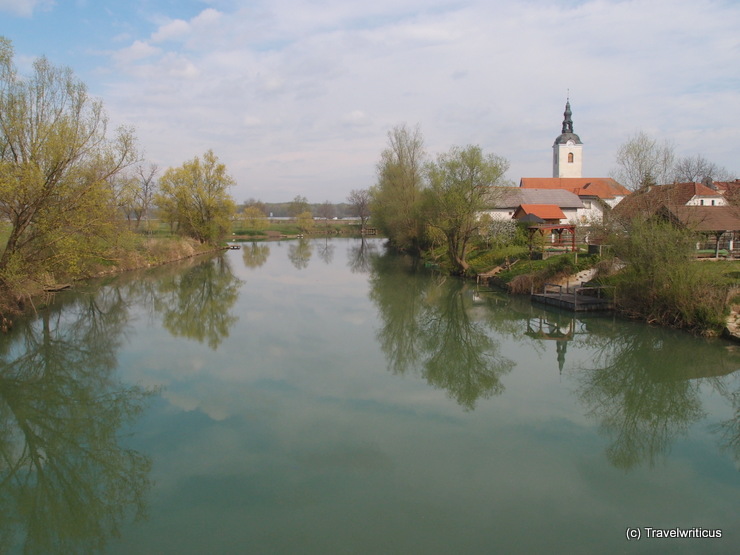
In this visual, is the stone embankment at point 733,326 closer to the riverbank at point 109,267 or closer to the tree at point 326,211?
the riverbank at point 109,267

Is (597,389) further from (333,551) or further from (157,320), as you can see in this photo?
(157,320)

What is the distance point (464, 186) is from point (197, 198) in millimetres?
22818

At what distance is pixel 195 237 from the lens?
4103cm

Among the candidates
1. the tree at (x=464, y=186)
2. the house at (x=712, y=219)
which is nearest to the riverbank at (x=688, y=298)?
the house at (x=712, y=219)

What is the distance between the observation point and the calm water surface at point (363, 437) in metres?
5.30

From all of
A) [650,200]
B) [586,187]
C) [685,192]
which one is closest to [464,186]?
[650,200]

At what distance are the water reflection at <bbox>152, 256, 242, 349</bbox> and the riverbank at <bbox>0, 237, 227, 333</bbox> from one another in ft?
9.88

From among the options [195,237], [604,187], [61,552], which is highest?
[604,187]

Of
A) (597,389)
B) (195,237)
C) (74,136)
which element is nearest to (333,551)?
(597,389)

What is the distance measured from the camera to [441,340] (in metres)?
13.6

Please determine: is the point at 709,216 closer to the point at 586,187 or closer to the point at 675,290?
the point at 675,290

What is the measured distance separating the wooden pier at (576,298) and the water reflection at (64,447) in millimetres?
12509

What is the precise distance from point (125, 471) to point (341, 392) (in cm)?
363

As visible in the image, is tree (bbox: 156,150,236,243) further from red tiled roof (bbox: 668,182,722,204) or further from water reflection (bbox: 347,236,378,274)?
red tiled roof (bbox: 668,182,722,204)
